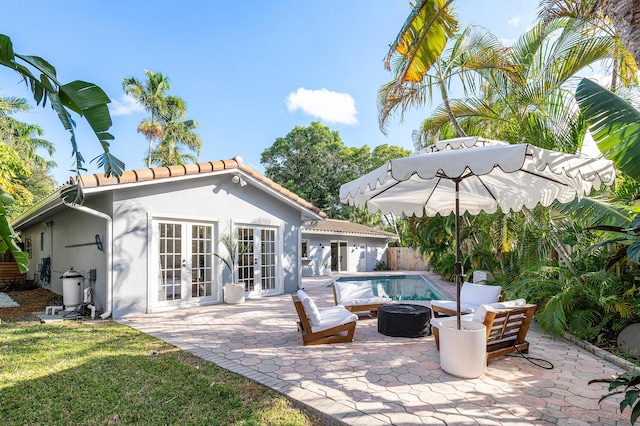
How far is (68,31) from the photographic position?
870 cm

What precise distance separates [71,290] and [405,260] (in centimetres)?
2348

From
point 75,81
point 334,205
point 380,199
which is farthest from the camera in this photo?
point 334,205

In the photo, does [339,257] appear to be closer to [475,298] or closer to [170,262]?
[170,262]

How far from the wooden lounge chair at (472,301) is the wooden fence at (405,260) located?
1980 centimetres

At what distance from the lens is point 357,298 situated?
8.65 metres

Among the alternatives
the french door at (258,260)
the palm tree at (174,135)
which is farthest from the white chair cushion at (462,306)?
the palm tree at (174,135)

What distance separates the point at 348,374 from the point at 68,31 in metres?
10.5

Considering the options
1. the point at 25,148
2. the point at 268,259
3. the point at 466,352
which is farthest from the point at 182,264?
the point at 25,148

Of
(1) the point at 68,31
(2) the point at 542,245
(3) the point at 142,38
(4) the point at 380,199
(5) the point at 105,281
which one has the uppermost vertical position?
(3) the point at 142,38

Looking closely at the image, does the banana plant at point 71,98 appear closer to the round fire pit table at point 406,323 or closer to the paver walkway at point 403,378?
the paver walkway at point 403,378

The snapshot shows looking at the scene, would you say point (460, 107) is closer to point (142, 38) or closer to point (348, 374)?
point (348, 374)

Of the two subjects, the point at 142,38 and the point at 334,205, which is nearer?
the point at 142,38

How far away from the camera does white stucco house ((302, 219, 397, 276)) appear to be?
2312 cm

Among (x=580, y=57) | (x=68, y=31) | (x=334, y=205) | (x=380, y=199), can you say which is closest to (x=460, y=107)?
(x=580, y=57)
